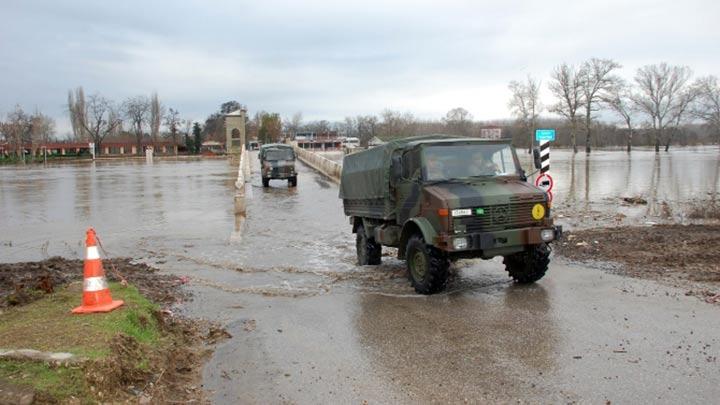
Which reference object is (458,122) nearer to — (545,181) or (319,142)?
(319,142)

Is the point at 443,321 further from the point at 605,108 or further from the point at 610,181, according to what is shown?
the point at 605,108

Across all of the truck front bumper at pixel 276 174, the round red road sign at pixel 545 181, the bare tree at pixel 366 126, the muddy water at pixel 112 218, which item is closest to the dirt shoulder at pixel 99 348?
the muddy water at pixel 112 218

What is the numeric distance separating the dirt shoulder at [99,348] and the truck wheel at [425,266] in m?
3.05

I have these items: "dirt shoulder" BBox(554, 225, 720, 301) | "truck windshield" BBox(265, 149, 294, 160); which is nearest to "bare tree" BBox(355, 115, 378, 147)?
"truck windshield" BBox(265, 149, 294, 160)

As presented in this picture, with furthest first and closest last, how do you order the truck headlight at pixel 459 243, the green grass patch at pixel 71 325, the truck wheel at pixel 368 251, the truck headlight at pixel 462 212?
1. the truck wheel at pixel 368 251
2. the truck headlight at pixel 462 212
3. the truck headlight at pixel 459 243
4. the green grass patch at pixel 71 325

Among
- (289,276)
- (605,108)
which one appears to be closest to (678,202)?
(289,276)

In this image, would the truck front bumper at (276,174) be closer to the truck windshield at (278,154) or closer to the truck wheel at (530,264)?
the truck windshield at (278,154)

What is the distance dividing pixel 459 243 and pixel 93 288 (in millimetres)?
4589

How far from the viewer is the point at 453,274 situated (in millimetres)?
10344

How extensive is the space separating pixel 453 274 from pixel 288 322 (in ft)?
11.9

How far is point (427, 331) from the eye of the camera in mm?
7070

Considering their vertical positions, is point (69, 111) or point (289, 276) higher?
point (69, 111)

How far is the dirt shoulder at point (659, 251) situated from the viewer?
30.5ft

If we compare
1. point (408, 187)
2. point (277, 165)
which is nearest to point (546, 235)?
point (408, 187)
